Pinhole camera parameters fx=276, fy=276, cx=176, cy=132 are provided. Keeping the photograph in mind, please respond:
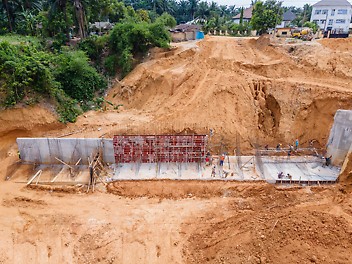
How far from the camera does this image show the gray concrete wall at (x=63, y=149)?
15.4 metres

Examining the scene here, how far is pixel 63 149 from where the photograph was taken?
1565cm

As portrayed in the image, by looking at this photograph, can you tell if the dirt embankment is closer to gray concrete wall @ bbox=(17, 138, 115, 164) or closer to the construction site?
the construction site

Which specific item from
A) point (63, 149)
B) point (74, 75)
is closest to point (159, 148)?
point (63, 149)

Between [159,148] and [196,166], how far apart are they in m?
2.34

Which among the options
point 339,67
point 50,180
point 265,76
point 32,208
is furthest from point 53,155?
point 339,67

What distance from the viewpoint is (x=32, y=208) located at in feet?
43.0

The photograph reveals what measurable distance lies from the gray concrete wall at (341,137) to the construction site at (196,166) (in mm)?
60

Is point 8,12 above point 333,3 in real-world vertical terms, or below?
below

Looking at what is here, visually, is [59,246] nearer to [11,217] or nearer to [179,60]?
[11,217]

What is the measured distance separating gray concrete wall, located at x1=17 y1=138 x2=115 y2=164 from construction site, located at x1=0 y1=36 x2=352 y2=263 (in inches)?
2.5

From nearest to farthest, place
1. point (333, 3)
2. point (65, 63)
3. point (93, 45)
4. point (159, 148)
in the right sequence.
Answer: point (159, 148) < point (65, 63) < point (93, 45) < point (333, 3)

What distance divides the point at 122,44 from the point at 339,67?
Result: 1738cm

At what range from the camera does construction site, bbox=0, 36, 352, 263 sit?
10781mm

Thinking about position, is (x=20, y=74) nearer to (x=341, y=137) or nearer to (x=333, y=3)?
(x=341, y=137)
